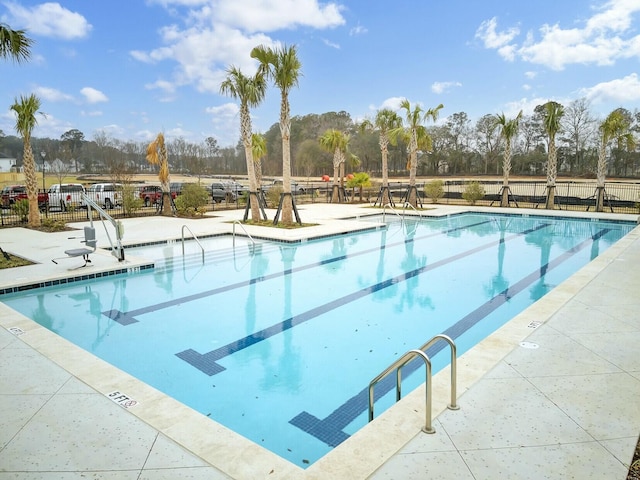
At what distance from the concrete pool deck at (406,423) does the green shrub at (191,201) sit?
13.4 metres

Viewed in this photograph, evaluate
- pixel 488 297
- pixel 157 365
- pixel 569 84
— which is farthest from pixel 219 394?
pixel 569 84

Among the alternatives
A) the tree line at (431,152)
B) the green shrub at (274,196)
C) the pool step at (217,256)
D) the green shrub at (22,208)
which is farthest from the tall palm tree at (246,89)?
the tree line at (431,152)

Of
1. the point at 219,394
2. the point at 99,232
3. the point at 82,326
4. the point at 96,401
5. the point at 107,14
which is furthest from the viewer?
the point at 107,14

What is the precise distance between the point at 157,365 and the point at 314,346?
186 centimetres

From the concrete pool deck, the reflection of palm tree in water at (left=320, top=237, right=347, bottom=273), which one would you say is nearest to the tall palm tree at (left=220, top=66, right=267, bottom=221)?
the reflection of palm tree in water at (left=320, top=237, right=347, bottom=273)

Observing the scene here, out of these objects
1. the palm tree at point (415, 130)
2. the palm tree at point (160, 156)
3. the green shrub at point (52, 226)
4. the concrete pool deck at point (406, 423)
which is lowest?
the concrete pool deck at point (406, 423)

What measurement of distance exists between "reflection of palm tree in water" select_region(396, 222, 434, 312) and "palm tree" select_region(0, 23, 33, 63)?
28.7 feet

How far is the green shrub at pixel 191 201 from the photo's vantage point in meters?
18.1

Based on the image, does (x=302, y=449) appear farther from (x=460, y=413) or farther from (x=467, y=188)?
(x=467, y=188)

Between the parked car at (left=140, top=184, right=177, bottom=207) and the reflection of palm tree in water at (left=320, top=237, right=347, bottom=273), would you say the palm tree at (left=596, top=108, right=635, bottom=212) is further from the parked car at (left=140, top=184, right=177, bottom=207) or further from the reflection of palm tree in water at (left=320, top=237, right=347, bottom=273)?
the parked car at (left=140, top=184, right=177, bottom=207)

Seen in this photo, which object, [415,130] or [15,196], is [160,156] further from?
[415,130]

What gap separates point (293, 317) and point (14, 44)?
7598mm

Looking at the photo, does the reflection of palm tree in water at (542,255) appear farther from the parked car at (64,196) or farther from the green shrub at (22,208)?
the parked car at (64,196)

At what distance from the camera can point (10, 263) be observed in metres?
8.83
